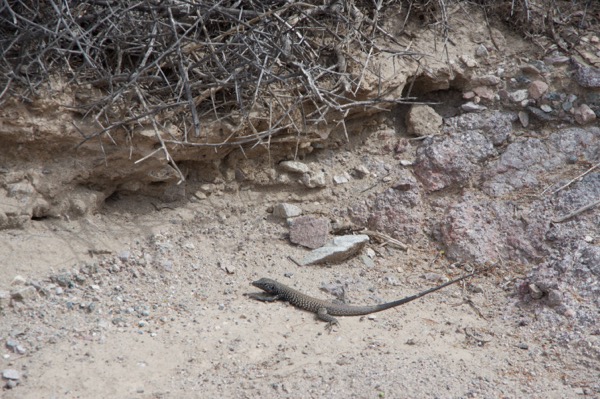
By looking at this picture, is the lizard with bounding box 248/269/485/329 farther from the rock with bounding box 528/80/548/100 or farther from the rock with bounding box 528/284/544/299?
the rock with bounding box 528/80/548/100

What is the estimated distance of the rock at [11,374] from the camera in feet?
12.6

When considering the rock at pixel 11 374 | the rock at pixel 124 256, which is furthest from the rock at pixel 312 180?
the rock at pixel 11 374

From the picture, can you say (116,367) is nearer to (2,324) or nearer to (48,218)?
(2,324)

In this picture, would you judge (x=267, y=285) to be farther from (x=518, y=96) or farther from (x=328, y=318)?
(x=518, y=96)

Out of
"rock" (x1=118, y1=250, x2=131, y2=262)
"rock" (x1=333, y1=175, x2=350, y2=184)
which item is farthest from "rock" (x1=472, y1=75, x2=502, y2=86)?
"rock" (x1=118, y1=250, x2=131, y2=262)

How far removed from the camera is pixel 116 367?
4.00m

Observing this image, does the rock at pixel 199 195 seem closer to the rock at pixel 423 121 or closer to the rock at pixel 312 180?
the rock at pixel 312 180

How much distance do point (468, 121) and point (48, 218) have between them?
3369 millimetres

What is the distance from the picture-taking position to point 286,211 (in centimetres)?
548

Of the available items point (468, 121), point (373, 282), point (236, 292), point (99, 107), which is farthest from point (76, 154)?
point (468, 121)

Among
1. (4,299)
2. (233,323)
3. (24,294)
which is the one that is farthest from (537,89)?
(4,299)

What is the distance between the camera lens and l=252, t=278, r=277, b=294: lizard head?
16.1 ft

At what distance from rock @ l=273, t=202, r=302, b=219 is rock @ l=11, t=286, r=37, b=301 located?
1903mm

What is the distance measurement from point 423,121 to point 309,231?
1404mm
